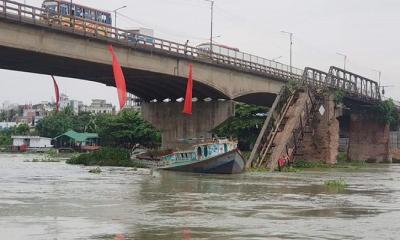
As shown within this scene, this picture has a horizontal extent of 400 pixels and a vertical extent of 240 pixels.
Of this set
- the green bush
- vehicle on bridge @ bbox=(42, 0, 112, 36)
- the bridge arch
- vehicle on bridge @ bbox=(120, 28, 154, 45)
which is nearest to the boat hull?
vehicle on bridge @ bbox=(120, 28, 154, 45)

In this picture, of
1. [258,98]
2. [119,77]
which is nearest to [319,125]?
[258,98]

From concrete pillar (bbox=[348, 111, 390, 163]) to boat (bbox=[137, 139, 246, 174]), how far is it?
166ft

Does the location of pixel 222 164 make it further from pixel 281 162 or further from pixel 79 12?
pixel 79 12

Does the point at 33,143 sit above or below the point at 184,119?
below

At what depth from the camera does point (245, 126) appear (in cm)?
9081

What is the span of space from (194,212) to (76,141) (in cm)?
12147

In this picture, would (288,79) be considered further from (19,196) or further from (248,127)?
(19,196)

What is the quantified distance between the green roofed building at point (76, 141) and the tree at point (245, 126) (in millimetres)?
48980

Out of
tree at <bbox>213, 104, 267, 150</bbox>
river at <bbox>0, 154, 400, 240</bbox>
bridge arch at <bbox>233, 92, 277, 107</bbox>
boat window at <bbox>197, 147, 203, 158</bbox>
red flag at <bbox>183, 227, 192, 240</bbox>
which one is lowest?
red flag at <bbox>183, 227, 192, 240</bbox>

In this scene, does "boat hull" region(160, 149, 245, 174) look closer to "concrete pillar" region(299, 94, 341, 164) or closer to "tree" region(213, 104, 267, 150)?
"concrete pillar" region(299, 94, 341, 164)

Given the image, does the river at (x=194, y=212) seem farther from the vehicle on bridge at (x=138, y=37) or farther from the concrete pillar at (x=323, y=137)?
the concrete pillar at (x=323, y=137)

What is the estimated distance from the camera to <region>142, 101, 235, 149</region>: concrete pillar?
6994 cm

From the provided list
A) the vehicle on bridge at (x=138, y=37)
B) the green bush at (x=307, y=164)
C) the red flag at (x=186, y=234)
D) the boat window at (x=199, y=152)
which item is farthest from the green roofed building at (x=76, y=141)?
the red flag at (x=186, y=234)

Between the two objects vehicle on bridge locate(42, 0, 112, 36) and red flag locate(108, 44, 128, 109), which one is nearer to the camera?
vehicle on bridge locate(42, 0, 112, 36)
